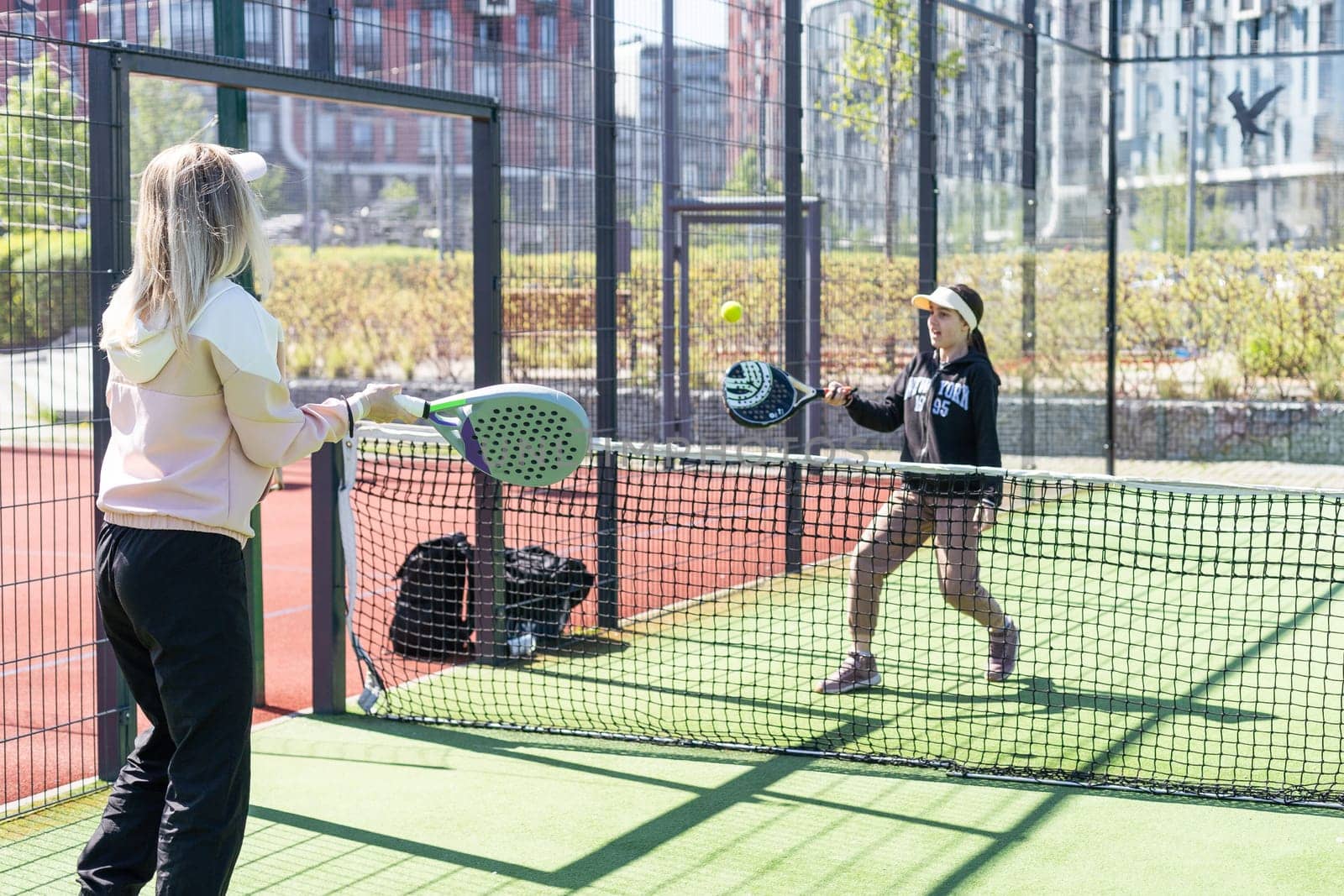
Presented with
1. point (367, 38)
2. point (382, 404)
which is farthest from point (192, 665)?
point (367, 38)

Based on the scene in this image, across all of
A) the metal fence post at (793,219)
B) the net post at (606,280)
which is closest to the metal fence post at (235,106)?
the net post at (606,280)

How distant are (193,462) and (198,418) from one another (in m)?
0.10

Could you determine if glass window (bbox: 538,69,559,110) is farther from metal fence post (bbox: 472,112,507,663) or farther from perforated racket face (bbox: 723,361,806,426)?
perforated racket face (bbox: 723,361,806,426)

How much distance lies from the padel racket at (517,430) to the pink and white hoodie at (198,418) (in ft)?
2.31

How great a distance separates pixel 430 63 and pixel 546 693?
322 cm

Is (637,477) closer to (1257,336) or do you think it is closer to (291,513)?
(291,513)

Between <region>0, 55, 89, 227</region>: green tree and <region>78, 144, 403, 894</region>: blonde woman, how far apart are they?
1.72 meters

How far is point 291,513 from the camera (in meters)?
12.1

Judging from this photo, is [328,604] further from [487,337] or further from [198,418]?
[198,418]

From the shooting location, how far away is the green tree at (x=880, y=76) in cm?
1023

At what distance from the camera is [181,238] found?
341 centimetres

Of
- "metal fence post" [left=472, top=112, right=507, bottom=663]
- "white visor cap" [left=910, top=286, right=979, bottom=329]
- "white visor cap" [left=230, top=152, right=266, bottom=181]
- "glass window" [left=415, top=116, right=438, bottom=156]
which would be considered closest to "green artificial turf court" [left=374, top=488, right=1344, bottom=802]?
"metal fence post" [left=472, top=112, right=507, bottom=663]

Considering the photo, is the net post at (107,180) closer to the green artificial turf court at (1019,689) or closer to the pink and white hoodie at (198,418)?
the pink and white hoodie at (198,418)

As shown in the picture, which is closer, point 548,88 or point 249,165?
point 249,165
